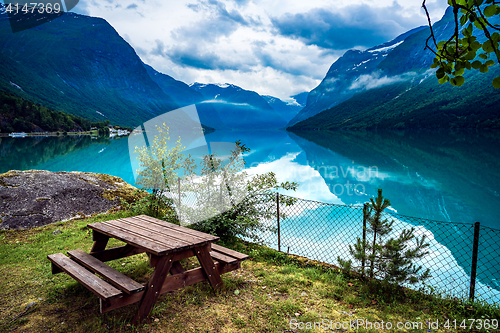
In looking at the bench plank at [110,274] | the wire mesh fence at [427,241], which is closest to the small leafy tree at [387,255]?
the wire mesh fence at [427,241]

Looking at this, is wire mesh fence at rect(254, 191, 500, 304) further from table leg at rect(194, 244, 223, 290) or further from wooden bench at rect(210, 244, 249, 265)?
table leg at rect(194, 244, 223, 290)

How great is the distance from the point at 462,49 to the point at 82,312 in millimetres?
5267

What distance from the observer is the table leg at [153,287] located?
11.9 ft

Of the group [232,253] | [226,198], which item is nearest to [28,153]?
[226,198]

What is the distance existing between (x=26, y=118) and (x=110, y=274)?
416ft

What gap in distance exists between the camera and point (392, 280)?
14.2 feet

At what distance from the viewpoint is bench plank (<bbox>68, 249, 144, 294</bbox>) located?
11.2 ft

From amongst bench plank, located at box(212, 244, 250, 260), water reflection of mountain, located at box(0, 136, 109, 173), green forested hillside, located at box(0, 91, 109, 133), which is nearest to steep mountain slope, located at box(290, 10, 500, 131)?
bench plank, located at box(212, 244, 250, 260)

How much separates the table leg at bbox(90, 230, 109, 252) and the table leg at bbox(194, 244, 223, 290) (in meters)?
2.15

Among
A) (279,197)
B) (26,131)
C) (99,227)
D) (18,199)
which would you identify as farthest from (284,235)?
(26,131)

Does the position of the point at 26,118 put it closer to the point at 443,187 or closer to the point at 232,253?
the point at 443,187

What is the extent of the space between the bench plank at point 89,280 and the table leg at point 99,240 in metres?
0.59

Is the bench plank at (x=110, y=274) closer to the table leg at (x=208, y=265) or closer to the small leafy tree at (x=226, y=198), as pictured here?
the table leg at (x=208, y=265)

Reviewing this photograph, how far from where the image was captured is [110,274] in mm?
3830
